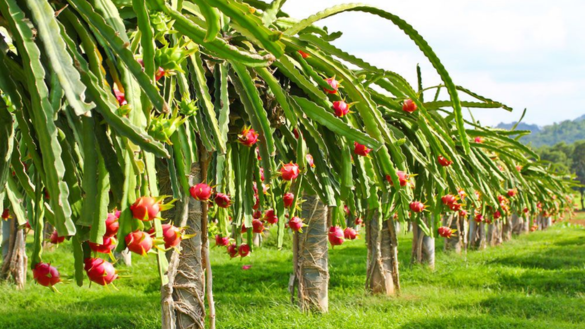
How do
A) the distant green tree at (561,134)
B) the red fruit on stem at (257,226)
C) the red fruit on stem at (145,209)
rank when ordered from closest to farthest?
1. the red fruit on stem at (145,209)
2. the red fruit on stem at (257,226)
3. the distant green tree at (561,134)

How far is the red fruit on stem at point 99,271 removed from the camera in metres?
1.19

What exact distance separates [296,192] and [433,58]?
84 cm

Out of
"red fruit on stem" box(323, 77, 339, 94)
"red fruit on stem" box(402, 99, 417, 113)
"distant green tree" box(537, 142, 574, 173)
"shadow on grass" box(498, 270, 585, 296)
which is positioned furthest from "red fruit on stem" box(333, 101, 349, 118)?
"distant green tree" box(537, 142, 574, 173)

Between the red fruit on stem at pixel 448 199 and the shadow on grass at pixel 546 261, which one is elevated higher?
the red fruit on stem at pixel 448 199

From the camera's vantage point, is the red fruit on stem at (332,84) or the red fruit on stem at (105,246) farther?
the red fruit on stem at (332,84)

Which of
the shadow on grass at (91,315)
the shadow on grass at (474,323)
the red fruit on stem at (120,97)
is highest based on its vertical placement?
the red fruit on stem at (120,97)

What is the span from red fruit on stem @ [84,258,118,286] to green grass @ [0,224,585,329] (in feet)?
11.8

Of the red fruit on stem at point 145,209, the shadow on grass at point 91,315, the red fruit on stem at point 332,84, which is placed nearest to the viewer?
the red fruit on stem at point 145,209

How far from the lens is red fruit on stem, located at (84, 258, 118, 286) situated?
1187 mm

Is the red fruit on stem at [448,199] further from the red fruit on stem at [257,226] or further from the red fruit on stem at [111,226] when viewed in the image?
the red fruit on stem at [111,226]

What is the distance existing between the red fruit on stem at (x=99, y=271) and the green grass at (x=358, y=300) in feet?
11.8

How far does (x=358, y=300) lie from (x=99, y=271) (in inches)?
239

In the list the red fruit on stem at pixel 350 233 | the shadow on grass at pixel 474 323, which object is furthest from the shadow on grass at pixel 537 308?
the red fruit on stem at pixel 350 233

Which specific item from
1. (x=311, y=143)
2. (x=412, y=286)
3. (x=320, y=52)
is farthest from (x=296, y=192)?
(x=412, y=286)
